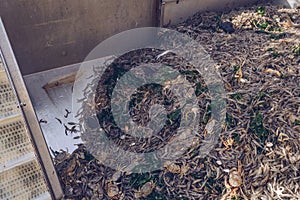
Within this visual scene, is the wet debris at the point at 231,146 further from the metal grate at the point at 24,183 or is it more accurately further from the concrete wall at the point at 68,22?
the concrete wall at the point at 68,22

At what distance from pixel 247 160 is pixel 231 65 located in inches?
39.1

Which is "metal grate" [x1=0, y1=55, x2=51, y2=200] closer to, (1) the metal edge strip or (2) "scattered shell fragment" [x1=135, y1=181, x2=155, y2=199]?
(1) the metal edge strip

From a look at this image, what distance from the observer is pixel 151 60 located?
319 centimetres

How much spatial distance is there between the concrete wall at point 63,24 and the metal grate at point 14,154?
3.75 ft

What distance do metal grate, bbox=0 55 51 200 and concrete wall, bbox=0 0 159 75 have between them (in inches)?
45.0

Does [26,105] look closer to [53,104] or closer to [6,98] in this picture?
[6,98]

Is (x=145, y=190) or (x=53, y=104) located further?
(x=53, y=104)

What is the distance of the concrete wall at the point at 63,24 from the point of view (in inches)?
114

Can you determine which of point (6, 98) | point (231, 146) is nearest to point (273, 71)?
point (231, 146)

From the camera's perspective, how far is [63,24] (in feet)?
10.2

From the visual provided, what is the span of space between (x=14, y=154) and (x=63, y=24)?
161 centimetres

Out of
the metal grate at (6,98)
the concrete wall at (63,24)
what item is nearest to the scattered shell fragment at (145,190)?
the metal grate at (6,98)

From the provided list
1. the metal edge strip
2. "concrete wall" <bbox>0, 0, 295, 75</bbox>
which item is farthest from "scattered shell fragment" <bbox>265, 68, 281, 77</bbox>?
the metal edge strip

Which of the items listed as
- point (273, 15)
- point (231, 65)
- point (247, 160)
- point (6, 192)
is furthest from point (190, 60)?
point (6, 192)
